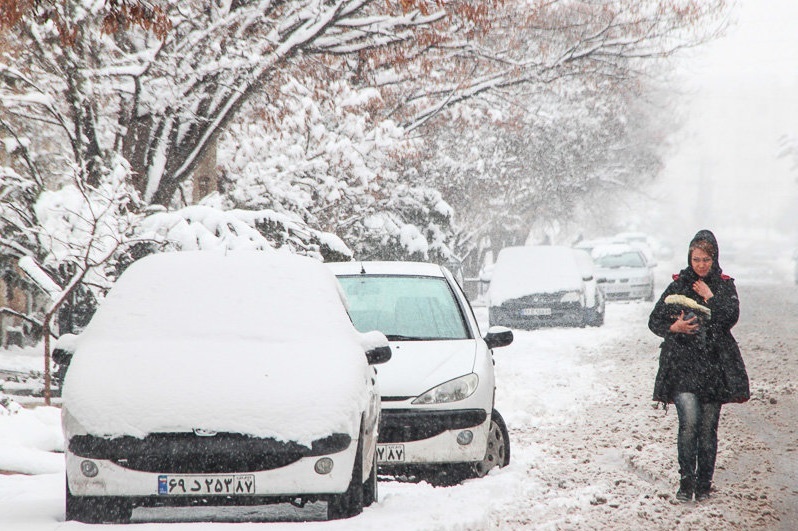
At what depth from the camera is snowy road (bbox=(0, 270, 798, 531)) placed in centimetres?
588

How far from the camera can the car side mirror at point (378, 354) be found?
6191mm

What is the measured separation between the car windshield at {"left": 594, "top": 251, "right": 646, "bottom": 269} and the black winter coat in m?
24.4

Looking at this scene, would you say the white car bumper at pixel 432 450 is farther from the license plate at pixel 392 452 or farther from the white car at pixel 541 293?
the white car at pixel 541 293

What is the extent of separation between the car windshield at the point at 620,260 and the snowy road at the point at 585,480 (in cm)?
1626

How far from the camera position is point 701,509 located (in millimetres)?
6488

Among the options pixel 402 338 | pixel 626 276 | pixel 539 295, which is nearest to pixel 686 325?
pixel 402 338

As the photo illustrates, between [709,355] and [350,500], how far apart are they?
256 centimetres

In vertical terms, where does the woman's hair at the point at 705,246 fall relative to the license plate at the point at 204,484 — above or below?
above

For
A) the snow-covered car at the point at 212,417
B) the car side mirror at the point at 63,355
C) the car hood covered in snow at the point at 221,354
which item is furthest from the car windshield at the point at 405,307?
the car side mirror at the point at 63,355

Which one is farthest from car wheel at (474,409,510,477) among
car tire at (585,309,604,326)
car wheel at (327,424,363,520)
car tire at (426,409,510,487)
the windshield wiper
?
car tire at (585,309,604,326)

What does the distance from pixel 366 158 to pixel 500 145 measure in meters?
13.6

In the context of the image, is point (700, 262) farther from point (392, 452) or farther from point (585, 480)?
point (392, 452)

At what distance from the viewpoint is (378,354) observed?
6215 millimetres

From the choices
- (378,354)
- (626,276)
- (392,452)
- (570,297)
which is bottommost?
(626,276)
